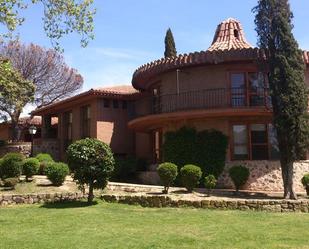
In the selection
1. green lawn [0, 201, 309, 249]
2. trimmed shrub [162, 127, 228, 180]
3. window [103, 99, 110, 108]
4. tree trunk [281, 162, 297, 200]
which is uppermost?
window [103, 99, 110, 108]

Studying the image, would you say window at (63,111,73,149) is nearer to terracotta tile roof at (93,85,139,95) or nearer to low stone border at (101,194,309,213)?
terracotta tile roof at (93,85,139,95)

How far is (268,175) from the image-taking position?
67.6 feet

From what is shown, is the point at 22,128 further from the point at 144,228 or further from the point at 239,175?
the point at 144,228

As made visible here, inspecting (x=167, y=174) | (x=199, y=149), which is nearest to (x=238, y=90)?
(x=199, y=149)

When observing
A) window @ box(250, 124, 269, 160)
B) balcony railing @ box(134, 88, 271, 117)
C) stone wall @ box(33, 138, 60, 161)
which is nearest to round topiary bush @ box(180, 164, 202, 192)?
balcony railing @ box(134, 88, 271, 117)

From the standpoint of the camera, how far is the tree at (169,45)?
31.7 m

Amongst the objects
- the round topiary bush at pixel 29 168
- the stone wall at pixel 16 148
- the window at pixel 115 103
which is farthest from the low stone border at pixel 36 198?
the stone wall at pixel 16 148

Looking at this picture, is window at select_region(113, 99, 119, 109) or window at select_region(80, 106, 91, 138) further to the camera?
window at select_region(80, 106, 91, 138)

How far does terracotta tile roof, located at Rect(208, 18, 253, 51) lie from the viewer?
80.8ft

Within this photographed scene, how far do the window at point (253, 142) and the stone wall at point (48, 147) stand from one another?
15.1 m

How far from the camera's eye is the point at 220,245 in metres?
9.95

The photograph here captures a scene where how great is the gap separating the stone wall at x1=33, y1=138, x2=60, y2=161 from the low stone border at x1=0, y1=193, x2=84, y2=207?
14723 millimetres

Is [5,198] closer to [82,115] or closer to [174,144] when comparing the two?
[174,144]

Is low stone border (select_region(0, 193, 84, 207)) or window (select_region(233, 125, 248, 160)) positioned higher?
window (select_region(233, 125, 248, 160))
